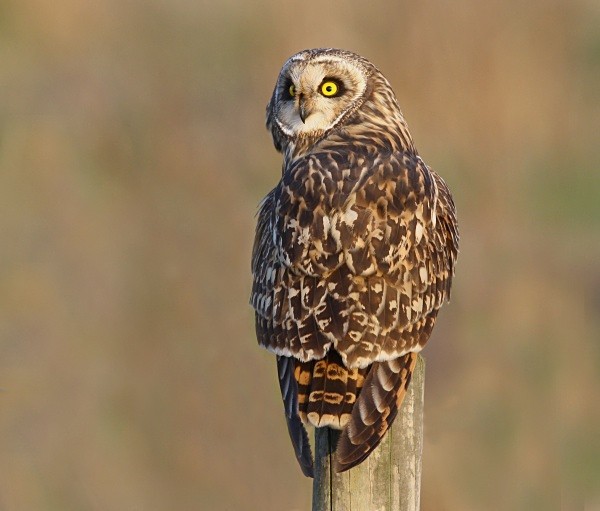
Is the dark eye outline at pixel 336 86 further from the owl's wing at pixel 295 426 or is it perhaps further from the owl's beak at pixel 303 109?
the owl's wing at pixel 295 426

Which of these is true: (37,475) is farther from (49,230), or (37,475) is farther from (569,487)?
(569,487)

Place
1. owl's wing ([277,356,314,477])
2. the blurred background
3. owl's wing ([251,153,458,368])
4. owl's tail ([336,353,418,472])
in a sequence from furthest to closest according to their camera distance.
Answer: the blurred background → owl's wing ([251,153,458,368]) → owl's wing ([277,356,314,477]) → owl's tail ([336,353,418,472])

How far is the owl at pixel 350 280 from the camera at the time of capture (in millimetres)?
4203

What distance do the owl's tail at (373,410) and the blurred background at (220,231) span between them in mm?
4253

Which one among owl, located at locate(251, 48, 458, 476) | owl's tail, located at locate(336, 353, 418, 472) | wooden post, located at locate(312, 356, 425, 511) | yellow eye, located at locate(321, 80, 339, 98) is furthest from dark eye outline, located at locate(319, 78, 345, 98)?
wooden post, located at locate(312, 356, 425, 511)

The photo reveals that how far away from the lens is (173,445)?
9.00 meters

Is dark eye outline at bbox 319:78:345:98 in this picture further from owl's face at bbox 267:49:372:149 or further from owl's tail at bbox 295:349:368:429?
owl's tail at bbox 295:349:368:429

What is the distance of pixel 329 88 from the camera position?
223 inches

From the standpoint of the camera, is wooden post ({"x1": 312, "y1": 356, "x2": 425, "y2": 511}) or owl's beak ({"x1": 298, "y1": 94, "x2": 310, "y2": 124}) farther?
owl's beak ({"x1": 298, "y1": 94, "x2": 310, "y2": 124})

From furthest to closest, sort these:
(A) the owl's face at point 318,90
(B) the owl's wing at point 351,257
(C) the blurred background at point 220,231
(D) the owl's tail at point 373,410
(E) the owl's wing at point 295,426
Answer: (C) the blurred background at point 220,231 → (A) the owl's face at point 318,90 → (B) the owl's wing at point 351,257 → (E) the owl's wing at point 295,426 → (D) the owl's tail at point 373,410

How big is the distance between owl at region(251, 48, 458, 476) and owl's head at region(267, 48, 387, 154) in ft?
0.57

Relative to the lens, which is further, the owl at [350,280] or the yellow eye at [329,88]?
the yellow eye at [329,88]

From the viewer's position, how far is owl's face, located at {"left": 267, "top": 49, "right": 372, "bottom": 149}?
5590 millimetres

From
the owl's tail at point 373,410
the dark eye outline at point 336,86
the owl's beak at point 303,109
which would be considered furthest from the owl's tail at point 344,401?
the dark eye outline at point 336,86
